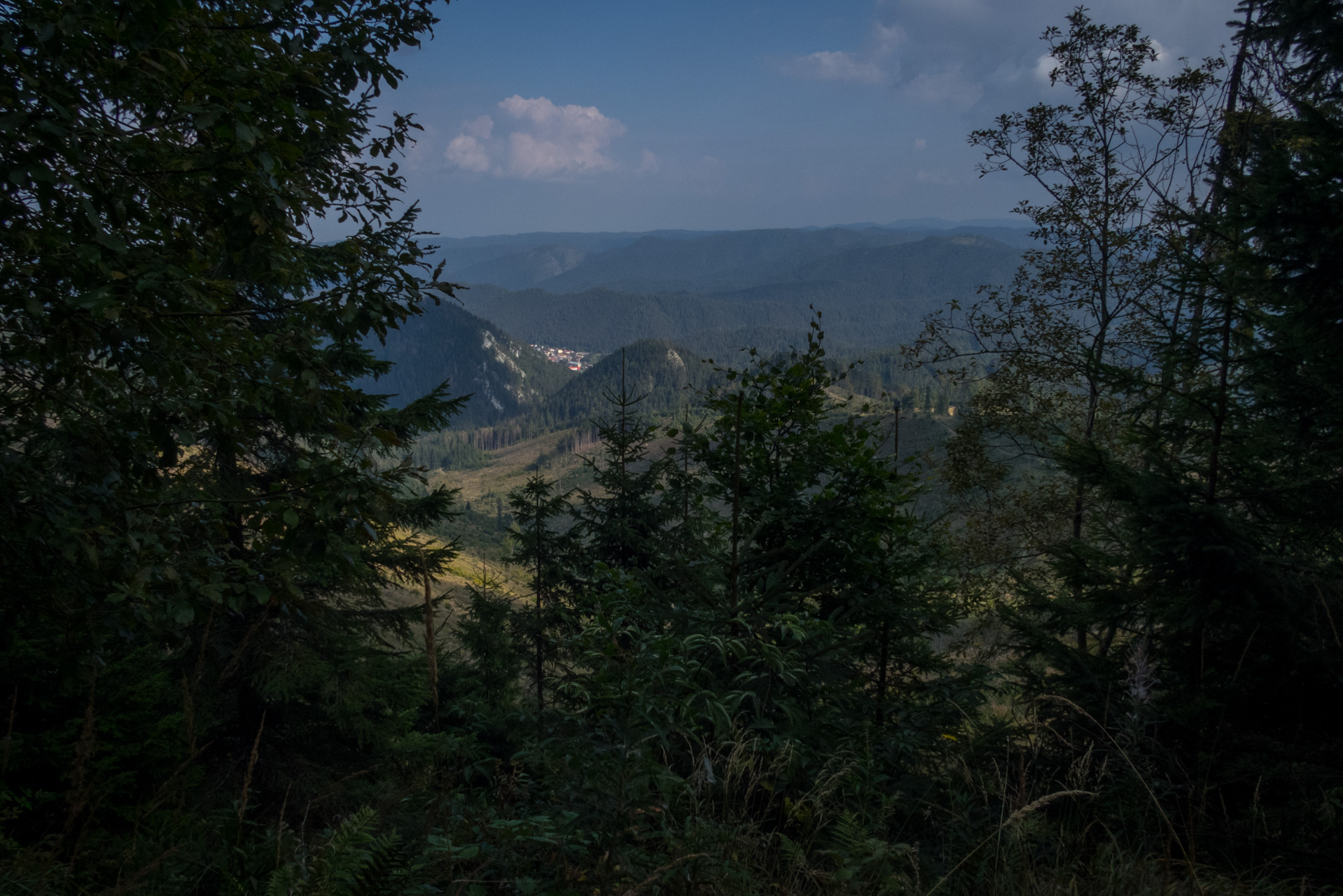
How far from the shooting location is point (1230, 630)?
4699 millimetres

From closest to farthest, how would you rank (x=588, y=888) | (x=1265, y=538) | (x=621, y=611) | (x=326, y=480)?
(x=588, y=888)
(x=326, y=480)
(x=621, y=611)
(x=1265, y=538)

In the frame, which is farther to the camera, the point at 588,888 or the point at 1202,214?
the point at 1202,214

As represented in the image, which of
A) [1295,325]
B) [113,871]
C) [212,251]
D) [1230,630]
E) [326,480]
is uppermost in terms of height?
[212,251]

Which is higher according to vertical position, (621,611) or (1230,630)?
(621,611)

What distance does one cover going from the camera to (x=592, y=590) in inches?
191

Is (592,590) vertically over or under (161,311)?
under

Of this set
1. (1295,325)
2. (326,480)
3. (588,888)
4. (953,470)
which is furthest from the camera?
(953,470)

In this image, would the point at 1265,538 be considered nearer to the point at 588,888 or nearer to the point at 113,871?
the point at 588,888

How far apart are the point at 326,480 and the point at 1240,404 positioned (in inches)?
255

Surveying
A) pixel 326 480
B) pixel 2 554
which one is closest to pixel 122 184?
pixel 326 480

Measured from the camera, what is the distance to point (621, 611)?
13.1ft

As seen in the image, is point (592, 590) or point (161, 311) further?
point (592, 590)

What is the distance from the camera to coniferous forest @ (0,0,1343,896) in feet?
7.84

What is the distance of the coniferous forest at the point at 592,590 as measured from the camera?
94.1 inches
